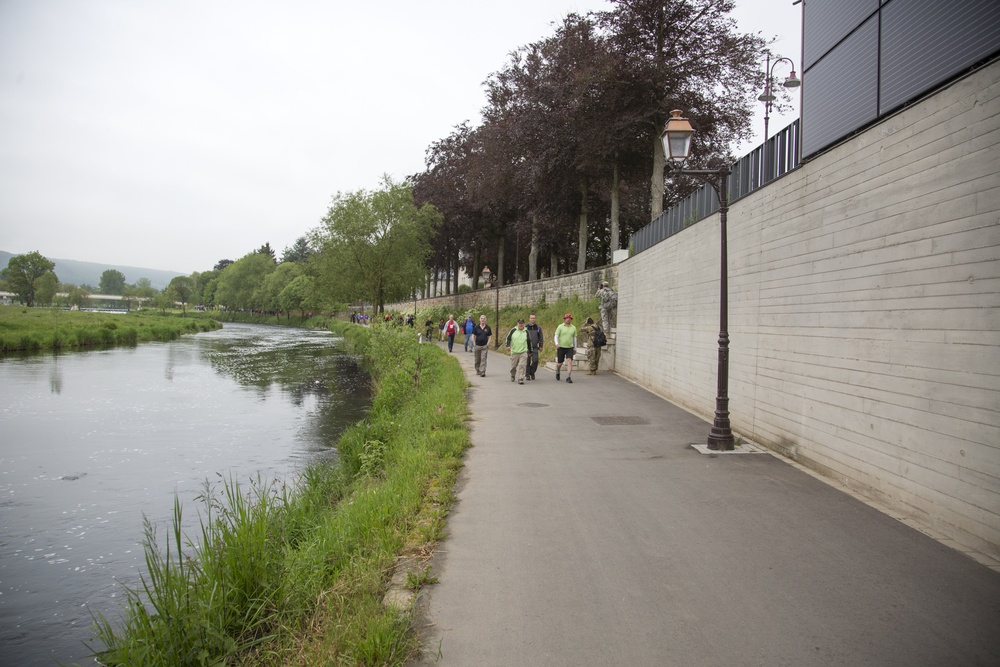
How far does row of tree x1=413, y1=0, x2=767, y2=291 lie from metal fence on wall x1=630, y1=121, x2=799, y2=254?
26.5 ft

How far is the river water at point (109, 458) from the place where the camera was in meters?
6.01

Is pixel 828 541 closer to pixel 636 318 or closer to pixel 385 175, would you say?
pixel 636 318

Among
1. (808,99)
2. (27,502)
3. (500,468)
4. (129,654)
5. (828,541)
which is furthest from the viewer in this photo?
(27,502)

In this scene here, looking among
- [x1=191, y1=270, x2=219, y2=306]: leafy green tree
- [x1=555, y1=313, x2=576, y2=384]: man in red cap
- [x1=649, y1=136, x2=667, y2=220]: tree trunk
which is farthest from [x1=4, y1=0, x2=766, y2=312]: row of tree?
[x1=191, y1=270, x2=219, y2=306]: leafy green tree

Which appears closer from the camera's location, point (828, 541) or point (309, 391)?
point (828, 541)

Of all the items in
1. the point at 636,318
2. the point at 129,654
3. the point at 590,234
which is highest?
the point at 590,234

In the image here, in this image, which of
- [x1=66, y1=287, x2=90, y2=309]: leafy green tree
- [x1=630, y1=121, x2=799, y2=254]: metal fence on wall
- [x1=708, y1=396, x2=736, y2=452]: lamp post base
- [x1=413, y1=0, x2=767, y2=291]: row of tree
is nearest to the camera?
[x1=708, y1=396, x2=736, y2=452]: lamp post base

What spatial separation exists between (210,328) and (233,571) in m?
72.9

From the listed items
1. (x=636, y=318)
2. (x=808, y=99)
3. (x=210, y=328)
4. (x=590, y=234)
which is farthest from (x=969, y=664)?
(x=210, y=328)

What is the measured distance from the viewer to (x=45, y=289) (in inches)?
3836

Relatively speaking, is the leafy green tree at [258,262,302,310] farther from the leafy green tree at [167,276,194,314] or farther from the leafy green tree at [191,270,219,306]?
the leafy green tree at [191,270,219,306]

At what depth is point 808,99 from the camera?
748 centimetres

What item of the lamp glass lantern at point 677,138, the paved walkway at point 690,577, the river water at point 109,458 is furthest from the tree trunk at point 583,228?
the paved walkway at point 690,577

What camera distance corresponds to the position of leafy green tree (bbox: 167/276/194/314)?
13800 centimetres
